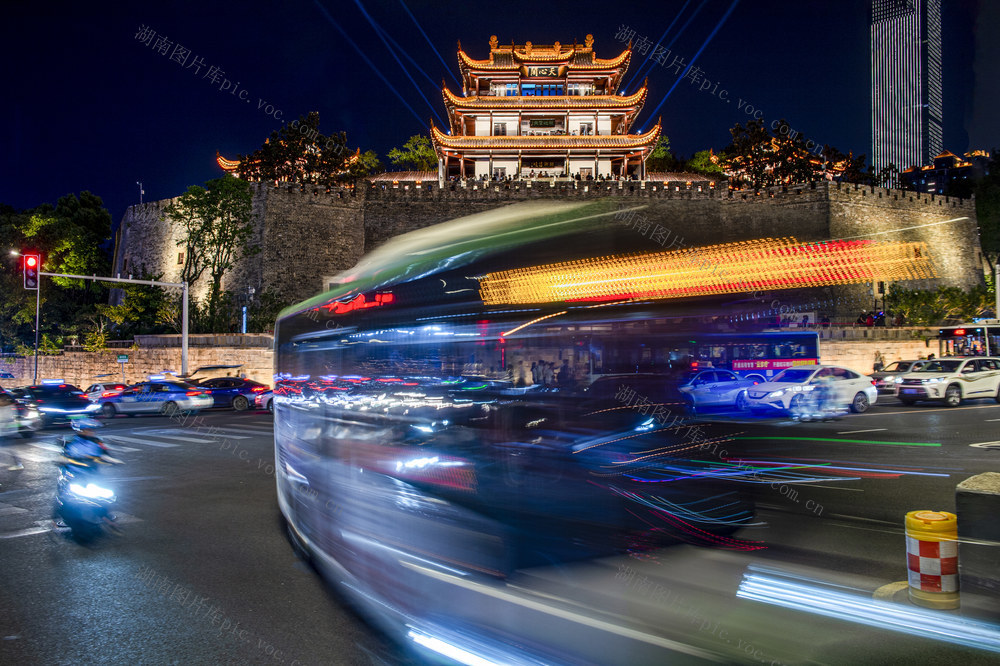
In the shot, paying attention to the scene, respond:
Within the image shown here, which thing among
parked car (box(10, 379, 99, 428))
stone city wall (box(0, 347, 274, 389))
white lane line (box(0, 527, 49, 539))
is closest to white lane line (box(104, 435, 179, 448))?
parked car (box(10, 379, 99, 428))

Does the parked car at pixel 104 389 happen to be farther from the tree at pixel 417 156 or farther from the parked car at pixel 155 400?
the tree at pixel 417 156

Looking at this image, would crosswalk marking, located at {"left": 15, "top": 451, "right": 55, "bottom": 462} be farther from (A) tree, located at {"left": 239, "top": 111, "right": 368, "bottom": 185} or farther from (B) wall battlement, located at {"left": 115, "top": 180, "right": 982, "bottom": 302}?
(A) tree, located at {"left": 239, "top": 111, "right": 368, "bottom": 185}

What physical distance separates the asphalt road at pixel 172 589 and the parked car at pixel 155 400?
12740 millimetres

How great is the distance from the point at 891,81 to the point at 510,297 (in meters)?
159

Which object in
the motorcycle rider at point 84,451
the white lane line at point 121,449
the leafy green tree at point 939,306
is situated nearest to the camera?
the motorcycle rider at point 84,451

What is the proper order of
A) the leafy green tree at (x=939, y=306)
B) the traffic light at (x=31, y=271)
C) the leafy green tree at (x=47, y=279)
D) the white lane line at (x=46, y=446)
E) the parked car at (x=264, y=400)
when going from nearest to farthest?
the white lane line at (x=46, y=446)
the traffic light at (x=31, y=271)
the parked car at (x=264, y=400)
the leafy green tree at (x=939, y=306)
the leafy green tree at (x=47, y=279)

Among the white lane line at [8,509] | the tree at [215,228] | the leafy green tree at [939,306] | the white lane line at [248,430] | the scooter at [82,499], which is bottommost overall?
the white lane line at [248,430]

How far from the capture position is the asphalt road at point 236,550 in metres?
3.86

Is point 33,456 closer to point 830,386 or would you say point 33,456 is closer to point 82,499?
point 82,499

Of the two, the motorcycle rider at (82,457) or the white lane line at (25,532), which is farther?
the motorcycle rider at (82,457)

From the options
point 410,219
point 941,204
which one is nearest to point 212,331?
point 410,219

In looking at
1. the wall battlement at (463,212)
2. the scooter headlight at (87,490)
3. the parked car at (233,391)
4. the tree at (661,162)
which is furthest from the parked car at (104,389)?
the tree at (661,162)

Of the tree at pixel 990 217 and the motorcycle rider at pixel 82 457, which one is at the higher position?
the tree at pixel 990 217

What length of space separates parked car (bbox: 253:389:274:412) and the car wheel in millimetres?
20192
